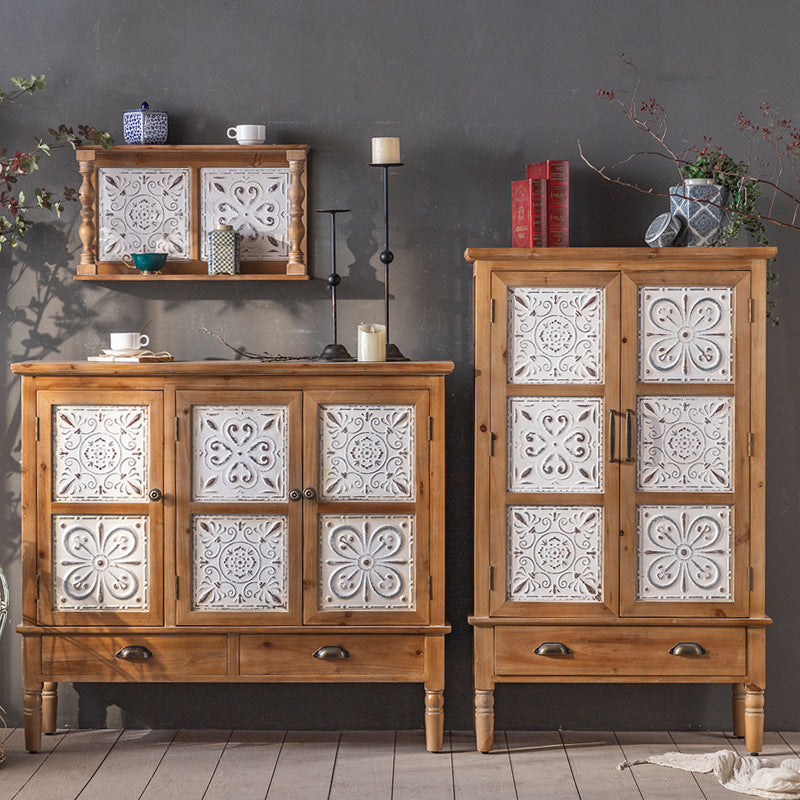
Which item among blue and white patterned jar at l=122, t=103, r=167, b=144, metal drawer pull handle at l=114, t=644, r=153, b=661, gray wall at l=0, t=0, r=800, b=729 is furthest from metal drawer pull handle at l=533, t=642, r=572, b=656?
blue and white patterned jar at l=122, t=103, r=167, b=144

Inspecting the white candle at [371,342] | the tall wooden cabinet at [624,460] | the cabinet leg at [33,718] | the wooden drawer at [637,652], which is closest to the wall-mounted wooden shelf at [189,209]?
Answer: the white candle at [371,342]

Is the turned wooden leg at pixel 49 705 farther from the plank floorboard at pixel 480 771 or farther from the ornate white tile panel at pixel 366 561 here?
the plank floorboard at pixel 480 771

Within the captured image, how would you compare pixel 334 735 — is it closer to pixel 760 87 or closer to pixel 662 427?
pixel 662 427

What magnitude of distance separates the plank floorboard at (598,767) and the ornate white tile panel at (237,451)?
133cm

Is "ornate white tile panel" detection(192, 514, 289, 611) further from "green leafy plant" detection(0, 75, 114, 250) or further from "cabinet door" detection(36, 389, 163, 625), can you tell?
"green leafy plant" detection(0, 75, 114, 250)

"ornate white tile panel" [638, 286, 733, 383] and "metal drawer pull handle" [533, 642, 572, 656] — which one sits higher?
"ornate white tile panel" [638, 286, 733, 383]

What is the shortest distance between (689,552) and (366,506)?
42.4 inches

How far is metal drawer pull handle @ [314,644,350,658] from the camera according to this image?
10.7 ft

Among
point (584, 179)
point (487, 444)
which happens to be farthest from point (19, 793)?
point (584, 179)

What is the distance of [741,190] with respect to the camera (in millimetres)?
3357

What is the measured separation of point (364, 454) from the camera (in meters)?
3.26

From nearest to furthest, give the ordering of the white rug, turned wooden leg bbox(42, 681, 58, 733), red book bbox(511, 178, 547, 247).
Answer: the white rug < red book bbox(511, 178, 547, 247) < turned wooden leg bbox(42, 681, 58, 733)

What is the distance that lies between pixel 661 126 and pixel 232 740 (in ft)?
8.88

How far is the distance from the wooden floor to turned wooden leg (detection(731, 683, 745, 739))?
0.04 m
